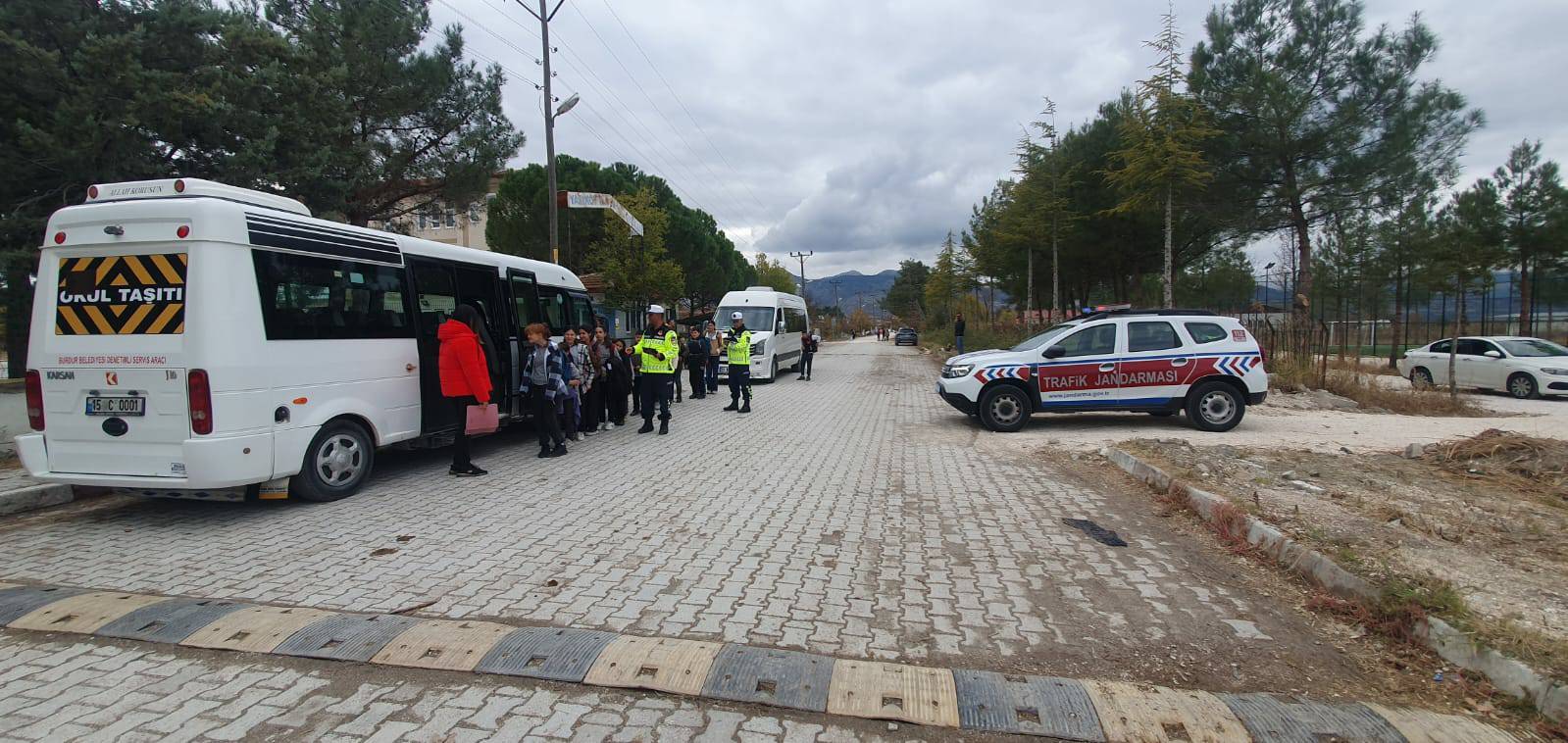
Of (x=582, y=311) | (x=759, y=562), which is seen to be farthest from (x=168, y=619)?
(x=582, y=311)

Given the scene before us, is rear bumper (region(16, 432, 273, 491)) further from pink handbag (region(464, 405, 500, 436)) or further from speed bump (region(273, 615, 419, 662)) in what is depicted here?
speed bump (region(273, 615, 419, 662))

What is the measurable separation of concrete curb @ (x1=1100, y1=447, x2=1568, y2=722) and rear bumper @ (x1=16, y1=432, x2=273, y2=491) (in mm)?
7469

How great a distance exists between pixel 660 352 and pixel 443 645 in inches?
277

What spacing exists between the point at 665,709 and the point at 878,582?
1.80m

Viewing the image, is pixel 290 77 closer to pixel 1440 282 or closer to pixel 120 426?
pixel 120 426

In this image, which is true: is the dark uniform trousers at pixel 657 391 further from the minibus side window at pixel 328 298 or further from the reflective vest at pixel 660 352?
the minibus side window at pixel 328 298

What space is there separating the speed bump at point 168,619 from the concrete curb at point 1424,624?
20.1ft

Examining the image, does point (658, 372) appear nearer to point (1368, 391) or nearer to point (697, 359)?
point (697, 359)

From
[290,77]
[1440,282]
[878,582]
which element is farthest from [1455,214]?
[290,77]

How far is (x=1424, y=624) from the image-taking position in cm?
339

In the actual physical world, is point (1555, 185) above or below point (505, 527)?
above

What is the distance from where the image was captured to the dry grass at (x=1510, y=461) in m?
6.35

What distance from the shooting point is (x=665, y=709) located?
9.59ft

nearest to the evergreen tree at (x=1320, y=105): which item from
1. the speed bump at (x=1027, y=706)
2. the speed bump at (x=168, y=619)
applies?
the speed bump at (x=1027, y=706)
